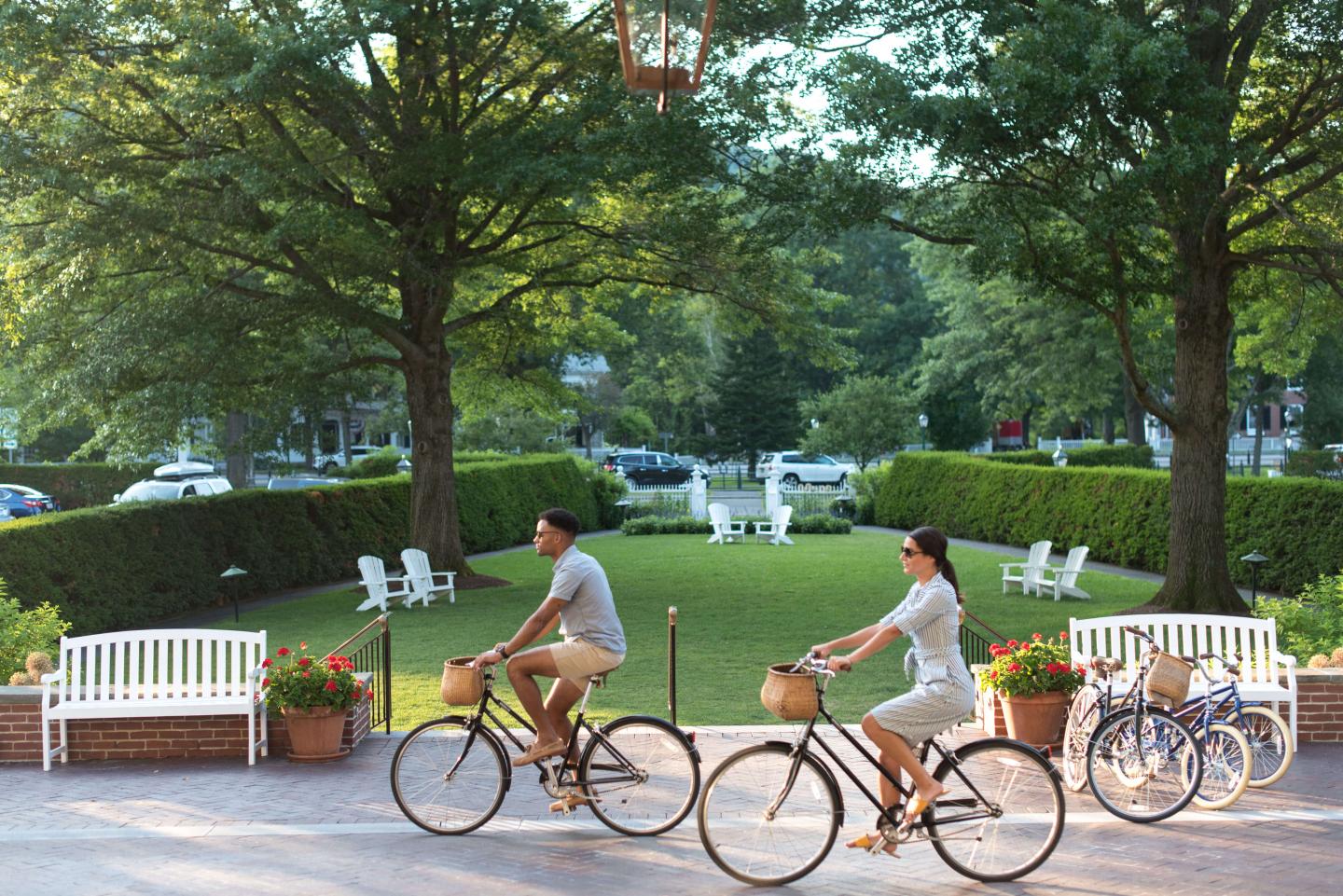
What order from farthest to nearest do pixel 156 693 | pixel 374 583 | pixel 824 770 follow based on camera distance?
1. pixel 374 583
2. pixel 156 693
3. pixel 824 770

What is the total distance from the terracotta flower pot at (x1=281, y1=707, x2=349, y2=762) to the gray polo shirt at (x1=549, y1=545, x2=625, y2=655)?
2.67m

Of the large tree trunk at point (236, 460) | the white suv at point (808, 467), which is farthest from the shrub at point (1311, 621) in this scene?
the white suv at point (808, 467)

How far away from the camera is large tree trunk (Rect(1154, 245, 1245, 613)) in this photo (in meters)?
16.9

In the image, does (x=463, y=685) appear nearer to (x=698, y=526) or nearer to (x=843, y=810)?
(x=843, y=810)

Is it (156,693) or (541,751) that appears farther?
(156,693)

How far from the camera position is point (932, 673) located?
6.42m

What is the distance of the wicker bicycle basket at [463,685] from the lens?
→ 280 inches

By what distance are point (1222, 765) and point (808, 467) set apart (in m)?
49.8

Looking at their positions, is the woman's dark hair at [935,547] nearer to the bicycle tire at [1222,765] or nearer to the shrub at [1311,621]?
the bicycle tire at [1222,765]

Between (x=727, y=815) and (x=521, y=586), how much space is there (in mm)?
15883

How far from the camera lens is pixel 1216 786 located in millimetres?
7715

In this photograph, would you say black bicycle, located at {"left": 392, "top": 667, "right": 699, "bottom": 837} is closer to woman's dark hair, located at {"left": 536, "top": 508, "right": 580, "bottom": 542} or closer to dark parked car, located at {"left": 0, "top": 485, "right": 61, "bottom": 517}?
woman's dark hair, located at {"left": 536, "top": 508, "right": 580, "bottom": 542}

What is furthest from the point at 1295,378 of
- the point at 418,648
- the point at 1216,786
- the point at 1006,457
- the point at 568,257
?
the point at 1216,786

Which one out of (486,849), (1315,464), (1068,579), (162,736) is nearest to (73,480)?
(1068,579)
